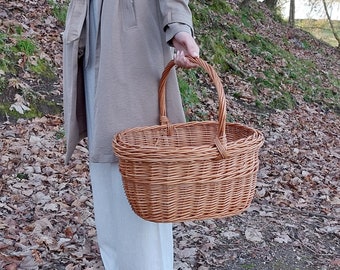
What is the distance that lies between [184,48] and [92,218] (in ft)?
6.85

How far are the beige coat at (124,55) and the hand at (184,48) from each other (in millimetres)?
28

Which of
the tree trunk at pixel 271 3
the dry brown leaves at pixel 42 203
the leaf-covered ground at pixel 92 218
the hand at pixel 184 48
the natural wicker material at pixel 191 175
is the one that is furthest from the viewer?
the tree trunk at pixel 271 3

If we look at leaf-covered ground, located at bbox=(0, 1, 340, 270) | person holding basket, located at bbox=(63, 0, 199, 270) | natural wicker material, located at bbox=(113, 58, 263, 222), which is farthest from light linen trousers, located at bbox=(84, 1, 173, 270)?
leaf-covered ground, located at bbox=(0, 1, 340, 270)

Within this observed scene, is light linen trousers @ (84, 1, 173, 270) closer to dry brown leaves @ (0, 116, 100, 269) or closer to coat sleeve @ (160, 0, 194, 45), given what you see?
coat sleeve @ (160, 0, 194, 45)

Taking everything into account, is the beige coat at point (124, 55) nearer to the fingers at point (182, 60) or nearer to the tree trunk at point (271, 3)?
the fingers at point (182, 60)

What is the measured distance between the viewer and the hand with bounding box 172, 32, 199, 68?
1925 millimetres

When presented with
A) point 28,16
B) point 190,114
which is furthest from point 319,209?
point 28,16

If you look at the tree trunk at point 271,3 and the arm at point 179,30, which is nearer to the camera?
the arm at point 179,30

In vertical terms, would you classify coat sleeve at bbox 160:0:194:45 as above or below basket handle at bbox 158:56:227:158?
above

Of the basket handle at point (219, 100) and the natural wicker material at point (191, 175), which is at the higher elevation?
the basket handle at point (219, 100)

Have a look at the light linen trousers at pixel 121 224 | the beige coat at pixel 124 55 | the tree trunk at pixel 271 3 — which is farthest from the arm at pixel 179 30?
the tree trunk at pixel 271 3

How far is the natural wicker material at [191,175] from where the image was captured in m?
1.81

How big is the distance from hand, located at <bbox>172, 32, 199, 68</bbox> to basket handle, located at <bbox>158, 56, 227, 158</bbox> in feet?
0.07

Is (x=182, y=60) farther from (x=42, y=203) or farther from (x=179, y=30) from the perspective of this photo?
(x=42, y=203)
